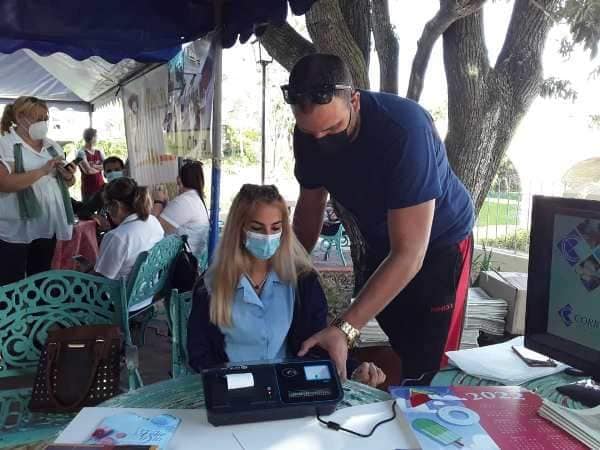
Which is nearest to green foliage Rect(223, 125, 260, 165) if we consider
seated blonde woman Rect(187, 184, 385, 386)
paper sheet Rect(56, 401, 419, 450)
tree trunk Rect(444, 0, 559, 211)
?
tree trunk Rect(444, 0, 559, 211)

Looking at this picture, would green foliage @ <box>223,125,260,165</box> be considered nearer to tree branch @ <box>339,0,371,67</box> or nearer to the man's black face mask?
tree branch @ <box>339,0,371,67</box>

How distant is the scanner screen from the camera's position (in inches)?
43.5

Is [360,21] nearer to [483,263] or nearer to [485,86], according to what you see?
[485,86]

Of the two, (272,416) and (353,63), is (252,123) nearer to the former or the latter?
(353,63)

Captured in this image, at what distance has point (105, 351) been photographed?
6.16ft

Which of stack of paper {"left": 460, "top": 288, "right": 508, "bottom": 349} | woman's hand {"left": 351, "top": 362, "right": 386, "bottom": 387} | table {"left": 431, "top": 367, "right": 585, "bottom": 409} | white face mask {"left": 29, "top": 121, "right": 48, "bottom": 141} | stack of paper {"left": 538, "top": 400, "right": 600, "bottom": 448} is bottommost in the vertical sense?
stack of paper {"left": 460, "top": 288, "right": 508, "bottom": 349}

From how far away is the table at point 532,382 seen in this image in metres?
1.29

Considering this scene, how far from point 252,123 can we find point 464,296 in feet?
71.4

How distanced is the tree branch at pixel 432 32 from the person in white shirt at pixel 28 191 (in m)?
2.36

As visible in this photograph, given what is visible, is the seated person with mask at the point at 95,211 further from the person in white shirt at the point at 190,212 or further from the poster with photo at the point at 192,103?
the poster with photo at the point at 192,103

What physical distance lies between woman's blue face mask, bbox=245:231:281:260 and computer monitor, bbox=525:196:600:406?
2.62ft

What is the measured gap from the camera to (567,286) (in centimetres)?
119

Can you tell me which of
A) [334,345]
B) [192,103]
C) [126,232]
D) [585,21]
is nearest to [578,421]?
[334,345]

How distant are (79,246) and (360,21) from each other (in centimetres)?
301
